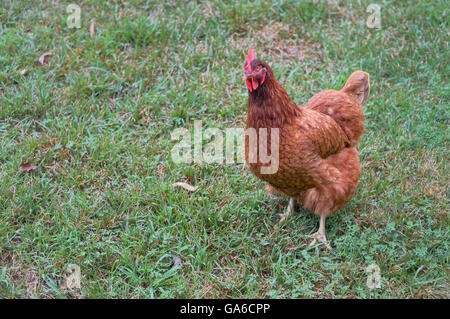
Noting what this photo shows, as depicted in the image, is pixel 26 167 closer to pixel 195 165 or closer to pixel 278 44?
pixel 195 165

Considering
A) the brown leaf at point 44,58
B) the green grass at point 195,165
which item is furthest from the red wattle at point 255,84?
the brown leaf at point 44,58

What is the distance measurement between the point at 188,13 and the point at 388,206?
374 centimetres

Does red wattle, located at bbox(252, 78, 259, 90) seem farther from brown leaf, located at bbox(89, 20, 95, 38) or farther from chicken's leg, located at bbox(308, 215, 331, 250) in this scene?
brown leaf, located at bbox(89, 20, 95, 38)

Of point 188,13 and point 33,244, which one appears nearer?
point 33,244

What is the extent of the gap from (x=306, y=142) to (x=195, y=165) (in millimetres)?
1426

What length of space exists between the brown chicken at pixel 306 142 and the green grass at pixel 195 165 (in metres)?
0.45

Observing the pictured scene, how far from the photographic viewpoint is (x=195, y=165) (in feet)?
14.7

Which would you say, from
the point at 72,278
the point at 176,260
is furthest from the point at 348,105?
the point at 72,278

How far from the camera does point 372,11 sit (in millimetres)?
6117

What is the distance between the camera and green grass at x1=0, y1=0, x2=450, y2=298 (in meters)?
3.55

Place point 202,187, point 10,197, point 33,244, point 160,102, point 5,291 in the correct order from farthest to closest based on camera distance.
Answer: point 160,102 < point 202,187 < point 10,197 < point 33,244 < point 5,291

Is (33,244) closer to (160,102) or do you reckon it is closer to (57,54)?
(160,102)
